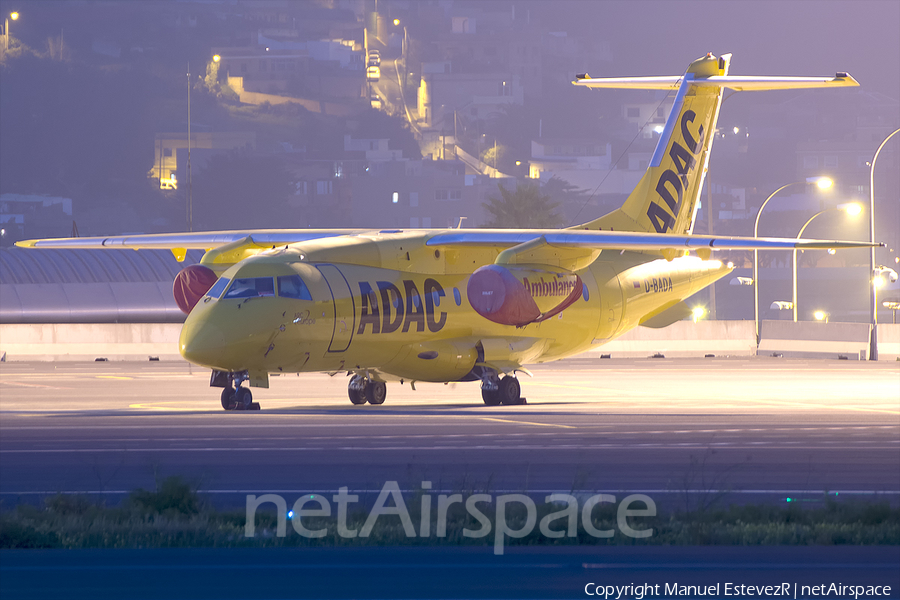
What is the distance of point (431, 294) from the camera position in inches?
1033

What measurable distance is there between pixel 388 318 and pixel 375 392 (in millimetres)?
2530

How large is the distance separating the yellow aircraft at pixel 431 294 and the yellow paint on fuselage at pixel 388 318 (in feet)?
0.10

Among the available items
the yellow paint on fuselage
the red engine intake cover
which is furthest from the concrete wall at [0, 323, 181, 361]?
the yellow paint on fuselage

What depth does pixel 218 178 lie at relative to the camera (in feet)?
620

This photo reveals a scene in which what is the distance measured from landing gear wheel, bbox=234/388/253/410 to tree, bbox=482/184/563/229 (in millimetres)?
92406

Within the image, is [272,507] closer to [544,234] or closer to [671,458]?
[671,458]

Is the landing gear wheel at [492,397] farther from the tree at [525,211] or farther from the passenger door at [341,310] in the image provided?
the tree at [525,211]

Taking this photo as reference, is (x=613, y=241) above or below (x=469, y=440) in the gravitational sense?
above

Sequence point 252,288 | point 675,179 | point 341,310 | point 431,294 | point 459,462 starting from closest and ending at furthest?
point 459,462 → point 252,288 → point 341,310 → point 431,294 → point 675,179

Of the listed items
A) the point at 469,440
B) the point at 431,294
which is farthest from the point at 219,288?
the point at 469,440

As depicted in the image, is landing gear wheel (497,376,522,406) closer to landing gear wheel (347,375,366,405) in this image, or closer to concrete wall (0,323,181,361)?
landing gear wheel (347,375,366,405)

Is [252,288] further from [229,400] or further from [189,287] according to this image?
[189,287]

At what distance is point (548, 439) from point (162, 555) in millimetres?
9169

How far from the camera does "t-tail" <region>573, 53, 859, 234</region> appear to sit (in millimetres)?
32281
